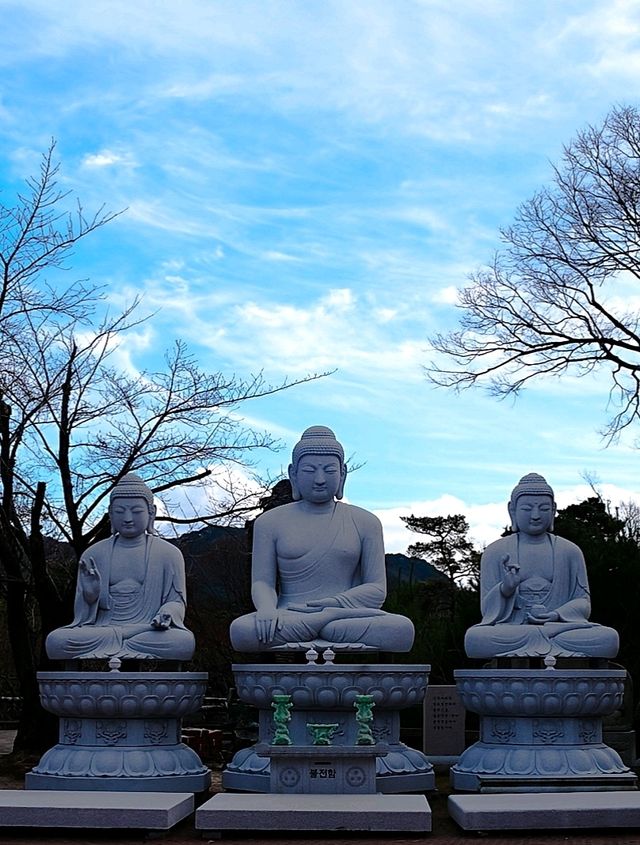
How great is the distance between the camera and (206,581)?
2011cm

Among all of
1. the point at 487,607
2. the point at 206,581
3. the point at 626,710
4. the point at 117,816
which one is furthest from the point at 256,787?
the point at 206,581

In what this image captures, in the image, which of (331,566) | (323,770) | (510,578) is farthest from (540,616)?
(323,770)

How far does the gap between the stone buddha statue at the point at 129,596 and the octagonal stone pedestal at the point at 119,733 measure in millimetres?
258

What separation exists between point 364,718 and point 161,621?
1868mm

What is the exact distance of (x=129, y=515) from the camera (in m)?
8.90

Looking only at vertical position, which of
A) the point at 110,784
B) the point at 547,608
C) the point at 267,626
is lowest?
the point at 110,784

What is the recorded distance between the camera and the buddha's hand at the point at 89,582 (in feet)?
27.9

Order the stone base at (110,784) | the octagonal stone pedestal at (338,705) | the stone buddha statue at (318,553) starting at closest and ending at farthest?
the octagonal stone pedestal at (338,705) → the stone base at (110,784) → the stone buddha statue at (318,553)

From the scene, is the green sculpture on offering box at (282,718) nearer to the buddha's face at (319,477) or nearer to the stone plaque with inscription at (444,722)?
the buddha's face at (319,477)

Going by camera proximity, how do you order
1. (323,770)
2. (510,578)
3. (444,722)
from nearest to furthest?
(323,770), (510,578), (444,722)

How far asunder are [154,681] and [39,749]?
4367mm

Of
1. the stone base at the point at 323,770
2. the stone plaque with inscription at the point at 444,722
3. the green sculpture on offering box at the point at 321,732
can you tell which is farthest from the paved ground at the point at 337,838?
the stone plaque with inscription at the point at 444,722

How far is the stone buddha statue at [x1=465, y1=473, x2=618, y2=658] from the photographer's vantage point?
26.9ft

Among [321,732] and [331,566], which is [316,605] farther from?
[321,732]
